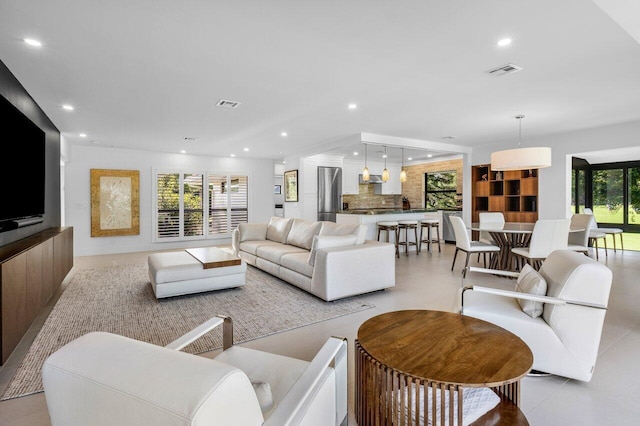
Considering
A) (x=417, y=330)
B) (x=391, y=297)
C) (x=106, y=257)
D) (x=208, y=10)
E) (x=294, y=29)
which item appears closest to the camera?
(x=417, y=330)

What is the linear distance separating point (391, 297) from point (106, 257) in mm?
6151

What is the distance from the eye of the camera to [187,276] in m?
4.05

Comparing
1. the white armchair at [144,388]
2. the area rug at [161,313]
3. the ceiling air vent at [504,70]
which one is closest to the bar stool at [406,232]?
the area rug at [161,313]

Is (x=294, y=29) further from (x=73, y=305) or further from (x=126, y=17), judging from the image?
(x=73, y=305)

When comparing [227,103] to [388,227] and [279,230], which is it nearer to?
[279,230]

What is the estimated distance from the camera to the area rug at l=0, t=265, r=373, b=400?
2723 millimetres

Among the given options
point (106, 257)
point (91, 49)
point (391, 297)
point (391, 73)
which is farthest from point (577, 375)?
point (106, 257)

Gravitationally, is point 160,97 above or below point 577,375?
above

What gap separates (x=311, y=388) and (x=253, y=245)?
15.5 ft

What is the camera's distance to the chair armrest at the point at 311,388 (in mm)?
977

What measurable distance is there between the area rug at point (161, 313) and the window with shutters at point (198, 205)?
362cm

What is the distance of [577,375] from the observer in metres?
2.07

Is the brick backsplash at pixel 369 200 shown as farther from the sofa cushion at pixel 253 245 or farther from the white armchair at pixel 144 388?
the white armchair at pixel 144 388

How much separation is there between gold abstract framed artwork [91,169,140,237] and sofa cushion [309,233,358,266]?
5753 mm
